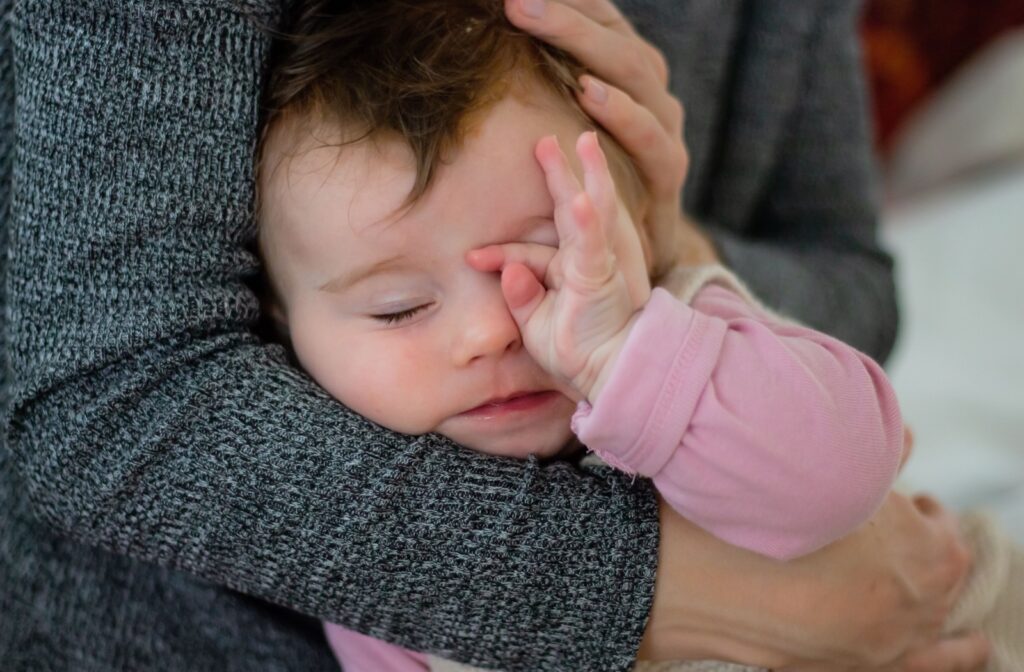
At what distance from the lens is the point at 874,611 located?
862 mm

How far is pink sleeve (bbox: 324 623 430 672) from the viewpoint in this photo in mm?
901

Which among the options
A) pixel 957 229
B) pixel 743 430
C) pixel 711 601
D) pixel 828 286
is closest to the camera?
pixel 743 430

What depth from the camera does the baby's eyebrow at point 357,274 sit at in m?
0.80

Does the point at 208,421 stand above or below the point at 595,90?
below

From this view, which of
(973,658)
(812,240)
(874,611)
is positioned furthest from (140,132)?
(812,240)

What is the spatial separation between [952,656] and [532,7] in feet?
2.21

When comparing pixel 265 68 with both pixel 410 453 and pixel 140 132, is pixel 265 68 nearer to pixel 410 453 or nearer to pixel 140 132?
pixel 140 132

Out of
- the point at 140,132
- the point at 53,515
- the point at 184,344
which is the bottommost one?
the point at 53,515

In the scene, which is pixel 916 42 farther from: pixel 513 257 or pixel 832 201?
pixel 513 257

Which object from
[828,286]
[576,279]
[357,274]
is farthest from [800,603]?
[828,286]

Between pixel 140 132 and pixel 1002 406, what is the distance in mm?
1399

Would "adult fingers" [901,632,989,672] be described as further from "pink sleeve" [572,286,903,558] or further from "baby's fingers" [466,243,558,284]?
"baby's fingers" [466,243,558,284]

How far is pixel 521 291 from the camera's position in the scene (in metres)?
0.76

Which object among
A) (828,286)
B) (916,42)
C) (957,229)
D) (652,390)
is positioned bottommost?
(957,229)
